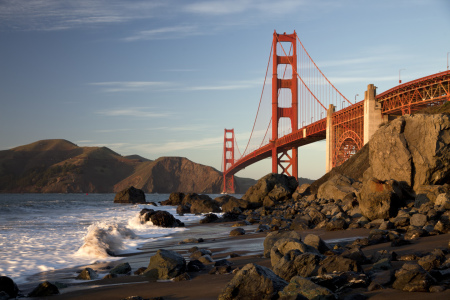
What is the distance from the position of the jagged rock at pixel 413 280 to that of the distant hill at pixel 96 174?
124 m

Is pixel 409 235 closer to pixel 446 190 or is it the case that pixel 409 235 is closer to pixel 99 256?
pixel 99 256

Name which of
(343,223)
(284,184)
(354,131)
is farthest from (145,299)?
(354,131)

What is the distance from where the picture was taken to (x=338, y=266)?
5.09 metres

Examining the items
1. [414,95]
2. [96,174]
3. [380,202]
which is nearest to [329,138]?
[414,95]

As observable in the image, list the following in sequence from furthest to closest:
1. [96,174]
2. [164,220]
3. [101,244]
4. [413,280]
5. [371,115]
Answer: [96,174], [371,115], [164,220], [101,244], [413,280]

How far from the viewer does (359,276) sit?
4.66m

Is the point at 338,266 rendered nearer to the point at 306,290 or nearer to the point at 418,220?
the point at 306,290

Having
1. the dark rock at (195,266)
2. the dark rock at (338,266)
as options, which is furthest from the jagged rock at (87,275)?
the dark rock at (338,266)

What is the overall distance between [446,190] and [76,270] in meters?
10.9

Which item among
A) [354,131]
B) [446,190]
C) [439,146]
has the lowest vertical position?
[446,190]

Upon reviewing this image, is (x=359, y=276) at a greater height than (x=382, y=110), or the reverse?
(x=382, y=110)

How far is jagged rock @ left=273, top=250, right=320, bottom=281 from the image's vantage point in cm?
518

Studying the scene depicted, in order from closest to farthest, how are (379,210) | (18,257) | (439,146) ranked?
(18,257), (379,210), (439,146)

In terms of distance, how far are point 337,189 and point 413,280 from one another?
1849 cm
